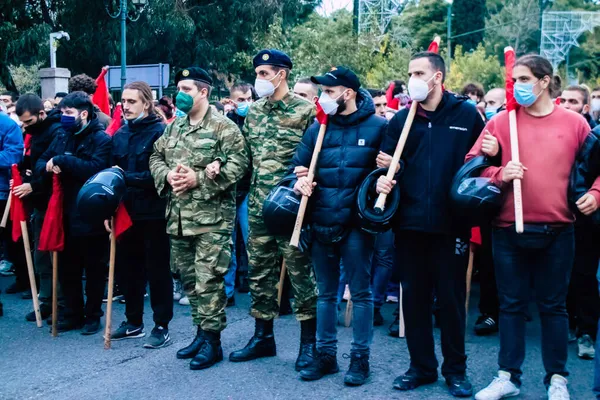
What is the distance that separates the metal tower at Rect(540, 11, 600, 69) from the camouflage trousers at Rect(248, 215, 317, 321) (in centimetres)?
4355

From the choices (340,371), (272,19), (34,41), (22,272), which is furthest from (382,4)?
(340,371)

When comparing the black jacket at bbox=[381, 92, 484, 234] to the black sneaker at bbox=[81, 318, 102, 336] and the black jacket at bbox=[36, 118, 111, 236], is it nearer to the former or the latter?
the black jacket at bbox=[36, 118, 111, 236]

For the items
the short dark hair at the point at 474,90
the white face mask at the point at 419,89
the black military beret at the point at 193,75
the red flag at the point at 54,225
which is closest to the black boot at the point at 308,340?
the white face mask at the point at 419,89

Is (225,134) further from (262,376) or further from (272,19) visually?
(272,19)

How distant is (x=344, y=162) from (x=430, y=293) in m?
1.06

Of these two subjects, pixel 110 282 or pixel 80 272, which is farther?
pixel 80 272

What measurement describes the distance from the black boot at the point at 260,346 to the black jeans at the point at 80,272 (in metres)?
1.68

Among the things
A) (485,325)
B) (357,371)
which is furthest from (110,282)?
(485,325)

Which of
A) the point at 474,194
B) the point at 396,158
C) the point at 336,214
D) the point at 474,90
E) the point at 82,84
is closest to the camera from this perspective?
the point at 474,194

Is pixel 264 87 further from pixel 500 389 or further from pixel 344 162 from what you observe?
pixel 500 389

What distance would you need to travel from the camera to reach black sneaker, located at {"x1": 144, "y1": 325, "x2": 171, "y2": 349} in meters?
6.38

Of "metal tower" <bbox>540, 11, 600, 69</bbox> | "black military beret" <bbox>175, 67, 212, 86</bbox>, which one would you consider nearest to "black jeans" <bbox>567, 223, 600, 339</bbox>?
"black military beret" <bbox>175, 67, 212, 86</bbox>

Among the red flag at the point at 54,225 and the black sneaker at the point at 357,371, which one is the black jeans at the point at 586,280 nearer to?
the black sneaker at the point at 357,371

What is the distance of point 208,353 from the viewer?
5.86m
